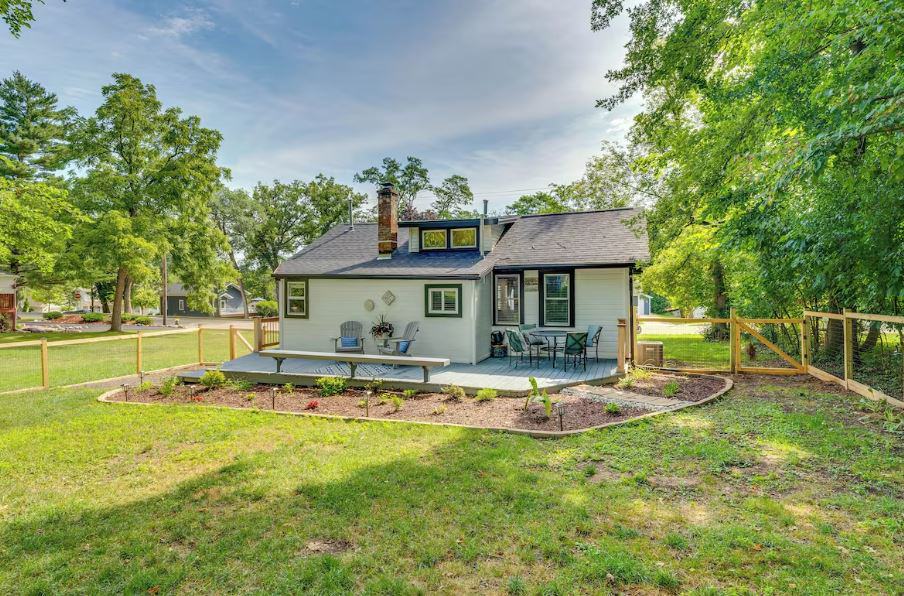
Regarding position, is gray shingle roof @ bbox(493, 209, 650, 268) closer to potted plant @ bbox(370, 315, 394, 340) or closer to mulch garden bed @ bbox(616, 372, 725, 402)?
mulch garden bed @ bbox(616, 372, 725, 402)

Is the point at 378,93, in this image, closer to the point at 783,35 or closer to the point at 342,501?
the point at 783,35

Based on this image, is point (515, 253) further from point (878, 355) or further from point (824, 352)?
point (878, 355)

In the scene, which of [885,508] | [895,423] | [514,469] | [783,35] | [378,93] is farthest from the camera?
A: [378,93]

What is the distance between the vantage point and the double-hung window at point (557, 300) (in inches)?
470

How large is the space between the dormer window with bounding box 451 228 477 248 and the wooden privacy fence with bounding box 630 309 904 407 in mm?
5188

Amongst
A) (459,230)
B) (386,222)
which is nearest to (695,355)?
(459,230)

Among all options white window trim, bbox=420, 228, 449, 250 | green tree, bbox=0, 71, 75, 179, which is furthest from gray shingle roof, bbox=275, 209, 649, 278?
green tree, bbox=0, 71, 75, 179

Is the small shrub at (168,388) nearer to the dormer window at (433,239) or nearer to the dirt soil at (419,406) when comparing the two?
the dirt soil at (419,406)

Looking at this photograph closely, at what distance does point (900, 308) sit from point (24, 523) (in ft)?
42.7

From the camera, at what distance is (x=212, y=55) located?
10.6 m

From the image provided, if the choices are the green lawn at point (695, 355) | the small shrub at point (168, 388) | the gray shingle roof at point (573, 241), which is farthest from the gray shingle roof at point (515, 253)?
the small shrub at point (168, 388)

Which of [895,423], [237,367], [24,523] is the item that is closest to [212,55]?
[237,367]

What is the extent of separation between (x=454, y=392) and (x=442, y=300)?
13.2ft

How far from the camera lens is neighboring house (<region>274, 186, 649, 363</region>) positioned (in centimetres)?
1151
